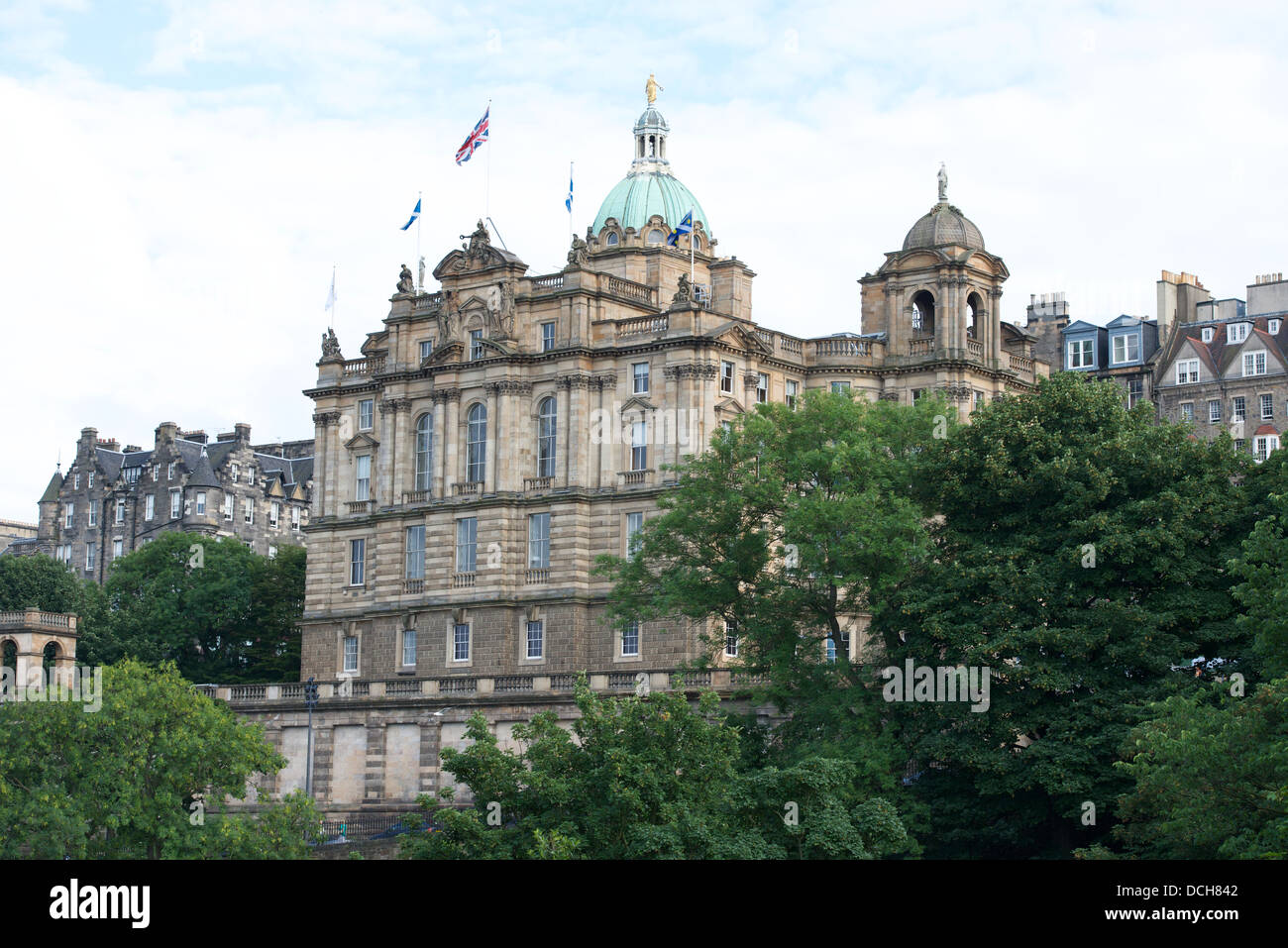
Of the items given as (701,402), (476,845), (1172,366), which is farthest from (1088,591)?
(1172,366)

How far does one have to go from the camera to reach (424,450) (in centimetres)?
9881

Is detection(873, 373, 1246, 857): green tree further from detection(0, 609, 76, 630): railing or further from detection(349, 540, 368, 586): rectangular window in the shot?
detection(0, 609, 76, 630): railing

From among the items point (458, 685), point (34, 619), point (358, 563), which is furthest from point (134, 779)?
point (358, 563)

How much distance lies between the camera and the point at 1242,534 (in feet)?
213

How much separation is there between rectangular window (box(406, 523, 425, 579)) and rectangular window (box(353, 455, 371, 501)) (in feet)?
16.9

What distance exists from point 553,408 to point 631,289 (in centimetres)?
693

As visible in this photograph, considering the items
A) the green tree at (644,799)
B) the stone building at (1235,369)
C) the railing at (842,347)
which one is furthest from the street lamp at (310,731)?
the stone building at (1235,369)

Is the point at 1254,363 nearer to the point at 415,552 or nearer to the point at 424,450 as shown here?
the point at 424,450

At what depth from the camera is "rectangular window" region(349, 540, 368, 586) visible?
329 feet

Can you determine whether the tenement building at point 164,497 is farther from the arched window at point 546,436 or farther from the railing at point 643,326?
the railing at point 643,326

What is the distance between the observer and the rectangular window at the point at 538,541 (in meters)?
93.2

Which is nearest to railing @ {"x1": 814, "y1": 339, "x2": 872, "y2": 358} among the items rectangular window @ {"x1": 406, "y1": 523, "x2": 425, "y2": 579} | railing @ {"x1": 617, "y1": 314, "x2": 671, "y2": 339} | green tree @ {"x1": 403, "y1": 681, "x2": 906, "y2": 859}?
railing @ {"x1": 617, "y1": 314, "x2": 671, "y2": 339}
